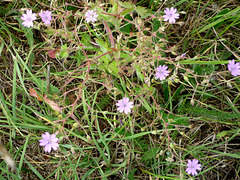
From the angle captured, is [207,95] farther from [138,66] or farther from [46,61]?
[46,61]

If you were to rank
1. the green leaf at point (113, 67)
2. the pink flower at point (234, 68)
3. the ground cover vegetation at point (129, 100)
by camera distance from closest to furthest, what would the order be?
the pink flower at point (234, 68)
the green leaf at point (113, 67)
the ground cover vegetation at point (129, 100)

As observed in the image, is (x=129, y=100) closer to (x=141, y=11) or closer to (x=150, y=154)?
(x=150, y=154)

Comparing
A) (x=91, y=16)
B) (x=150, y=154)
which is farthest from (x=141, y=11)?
(x=150, y=154)

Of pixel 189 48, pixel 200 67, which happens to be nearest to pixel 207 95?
pixel 200 67

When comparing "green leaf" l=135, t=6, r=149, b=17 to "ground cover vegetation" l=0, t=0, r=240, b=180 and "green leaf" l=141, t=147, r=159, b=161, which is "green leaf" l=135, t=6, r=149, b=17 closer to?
"ground cover vegetation" l=0, t=0, r=240, b=180

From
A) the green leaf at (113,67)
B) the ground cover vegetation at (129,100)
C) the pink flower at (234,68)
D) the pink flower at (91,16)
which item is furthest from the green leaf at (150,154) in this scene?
the pink flower at (91,16)

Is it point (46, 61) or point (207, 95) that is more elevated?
point (46, 61)

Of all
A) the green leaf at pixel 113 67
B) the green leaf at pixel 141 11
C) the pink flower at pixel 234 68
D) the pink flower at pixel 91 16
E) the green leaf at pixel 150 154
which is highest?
the green leaf at pixel 141 11

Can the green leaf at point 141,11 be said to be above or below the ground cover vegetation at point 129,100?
above

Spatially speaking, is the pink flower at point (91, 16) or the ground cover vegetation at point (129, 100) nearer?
the pink flower at point (91, 16)

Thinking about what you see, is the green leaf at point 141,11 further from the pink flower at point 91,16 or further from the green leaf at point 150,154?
the green leaf at point 150,154

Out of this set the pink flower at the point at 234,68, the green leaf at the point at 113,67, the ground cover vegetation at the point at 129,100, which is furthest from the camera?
the ground cover vegetation at the point at 129,100
